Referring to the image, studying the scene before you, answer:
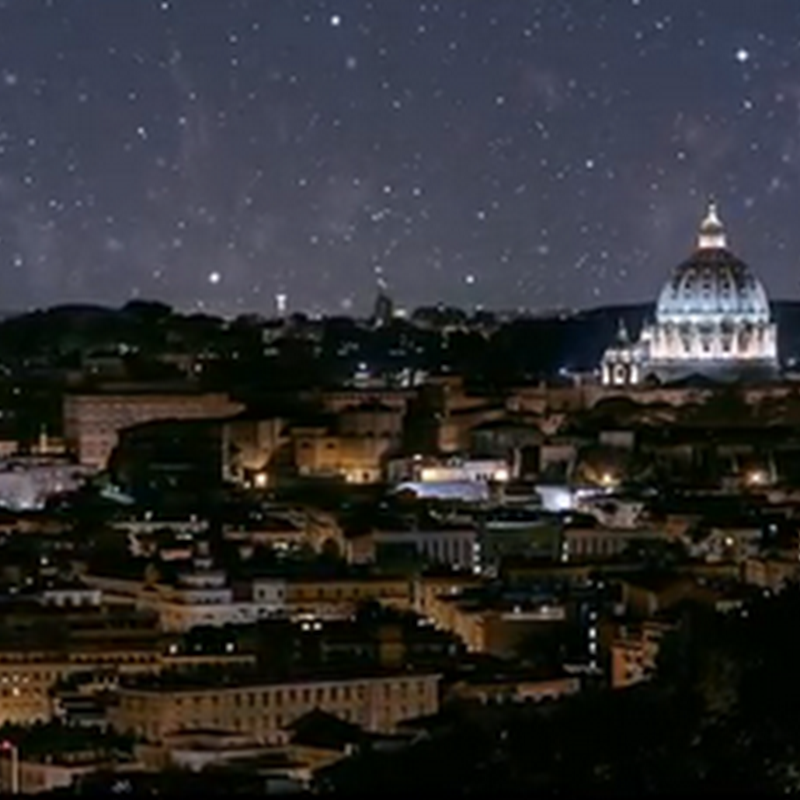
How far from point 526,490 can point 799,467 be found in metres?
2.65

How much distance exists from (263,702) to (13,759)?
244 centimetres

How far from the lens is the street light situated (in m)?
18.6

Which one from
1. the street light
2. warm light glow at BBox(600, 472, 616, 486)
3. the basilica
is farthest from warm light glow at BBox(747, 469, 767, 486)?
the street light

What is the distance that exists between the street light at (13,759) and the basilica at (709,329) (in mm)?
31403

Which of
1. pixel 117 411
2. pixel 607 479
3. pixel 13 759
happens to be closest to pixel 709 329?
pixel 117 411

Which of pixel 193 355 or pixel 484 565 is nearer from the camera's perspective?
pixel 484 565

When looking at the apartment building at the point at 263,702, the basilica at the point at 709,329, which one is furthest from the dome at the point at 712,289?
the apartment building at the point at 263,702

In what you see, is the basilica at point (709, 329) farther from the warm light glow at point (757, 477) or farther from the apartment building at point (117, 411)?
the warm light glow at point (757, 477)

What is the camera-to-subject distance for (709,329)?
5147 centimetres

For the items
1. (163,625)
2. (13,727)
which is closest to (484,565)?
(163,625)

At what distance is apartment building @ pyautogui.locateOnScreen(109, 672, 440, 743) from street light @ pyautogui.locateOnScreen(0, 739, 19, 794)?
80 centimetres

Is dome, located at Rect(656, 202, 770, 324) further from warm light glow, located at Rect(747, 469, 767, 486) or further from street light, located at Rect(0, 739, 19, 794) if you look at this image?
street light, located at Rect(0, 739, 19, 794)

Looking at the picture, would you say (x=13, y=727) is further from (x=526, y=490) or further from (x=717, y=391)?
(x=717, y=391)

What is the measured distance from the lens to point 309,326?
61.4 metres
